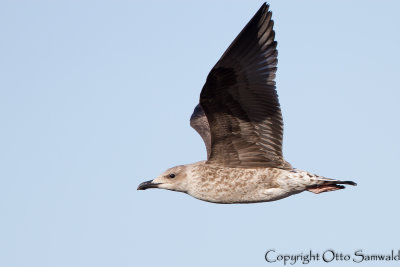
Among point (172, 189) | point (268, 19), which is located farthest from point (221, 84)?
point (172, 189)

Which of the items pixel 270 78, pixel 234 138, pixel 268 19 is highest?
pixel 268 19

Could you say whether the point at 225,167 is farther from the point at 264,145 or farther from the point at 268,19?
the point at 268,19

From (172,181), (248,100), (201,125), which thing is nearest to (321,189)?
(248,100)

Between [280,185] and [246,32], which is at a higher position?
[246,32]

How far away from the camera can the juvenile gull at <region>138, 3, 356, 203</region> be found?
13.0 meters

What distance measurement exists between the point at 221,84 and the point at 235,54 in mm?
522

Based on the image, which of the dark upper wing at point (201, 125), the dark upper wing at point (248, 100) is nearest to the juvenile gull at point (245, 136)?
the dark upper wing at point (248, 100)

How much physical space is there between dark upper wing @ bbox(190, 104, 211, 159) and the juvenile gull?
3.75 ft

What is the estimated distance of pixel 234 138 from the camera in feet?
44.4

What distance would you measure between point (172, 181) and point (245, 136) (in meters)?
1.59

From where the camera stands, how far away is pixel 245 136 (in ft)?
44.5

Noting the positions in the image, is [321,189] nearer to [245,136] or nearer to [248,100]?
[245,136]

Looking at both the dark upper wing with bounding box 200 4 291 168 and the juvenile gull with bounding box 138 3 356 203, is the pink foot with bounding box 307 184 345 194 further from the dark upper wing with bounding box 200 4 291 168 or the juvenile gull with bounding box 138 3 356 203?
the dark upper wing with bounding box 200 4 291 168

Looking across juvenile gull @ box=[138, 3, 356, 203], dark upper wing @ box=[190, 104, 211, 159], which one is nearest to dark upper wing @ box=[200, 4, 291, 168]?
juvenile gull @ box=[138, 3, 356, 203]
